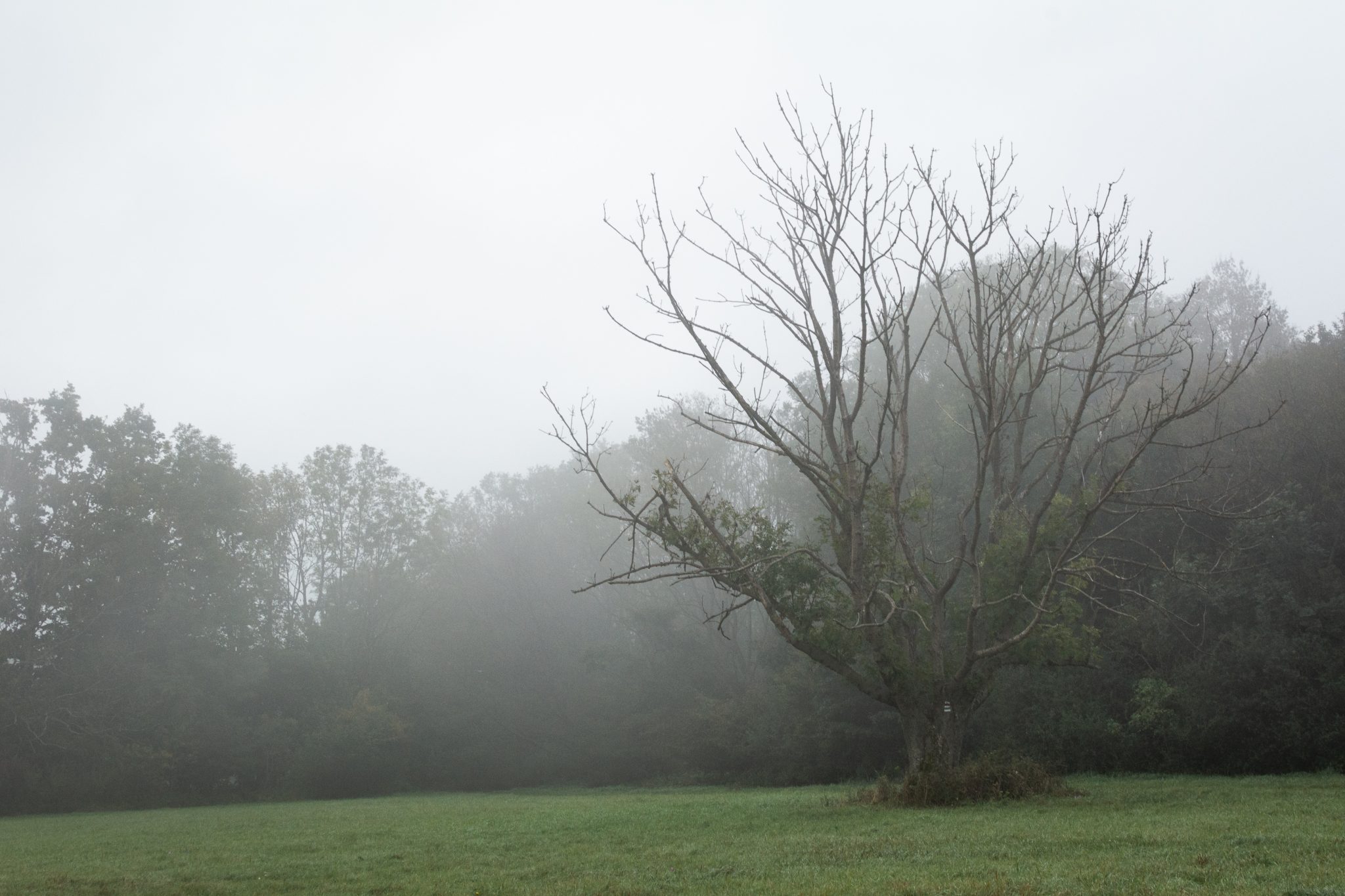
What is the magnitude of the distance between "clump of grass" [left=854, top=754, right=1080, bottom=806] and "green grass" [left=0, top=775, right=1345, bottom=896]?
0.51m

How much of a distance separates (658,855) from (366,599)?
3873cm

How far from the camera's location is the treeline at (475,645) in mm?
23422

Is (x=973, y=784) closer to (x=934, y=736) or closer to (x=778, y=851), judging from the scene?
(x=934, y=736)

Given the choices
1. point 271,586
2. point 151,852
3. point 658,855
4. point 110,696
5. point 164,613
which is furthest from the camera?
point 271,586

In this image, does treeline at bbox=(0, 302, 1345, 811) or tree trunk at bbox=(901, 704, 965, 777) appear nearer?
tree trunk at bbox=(901, 704, 965, 777)

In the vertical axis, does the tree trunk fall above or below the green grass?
above

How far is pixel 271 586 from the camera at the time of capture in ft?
146

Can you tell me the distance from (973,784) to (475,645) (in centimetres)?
3254

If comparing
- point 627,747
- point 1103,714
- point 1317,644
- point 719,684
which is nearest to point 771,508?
point 719,684

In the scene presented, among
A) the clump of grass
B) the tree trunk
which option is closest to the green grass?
the clump of grass

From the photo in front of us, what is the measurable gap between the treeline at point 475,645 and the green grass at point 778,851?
22.3ft

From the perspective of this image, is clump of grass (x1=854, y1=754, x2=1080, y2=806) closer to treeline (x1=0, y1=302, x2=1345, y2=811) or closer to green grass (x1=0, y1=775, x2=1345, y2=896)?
green grass (x1=0, y1=775, x2=1345, y2=896)

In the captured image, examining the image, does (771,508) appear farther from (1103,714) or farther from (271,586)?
(271,586)

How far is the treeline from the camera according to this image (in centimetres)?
2342
